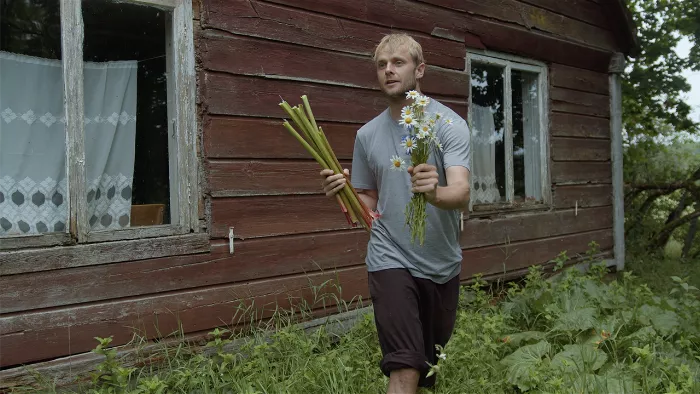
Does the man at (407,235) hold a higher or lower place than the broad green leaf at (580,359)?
higher

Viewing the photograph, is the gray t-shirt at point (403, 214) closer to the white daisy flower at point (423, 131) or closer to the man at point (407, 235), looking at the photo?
the man at point (407, 235)

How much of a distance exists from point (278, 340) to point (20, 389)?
129 cm

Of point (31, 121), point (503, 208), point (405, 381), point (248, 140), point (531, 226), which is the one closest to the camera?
point (405, 381)

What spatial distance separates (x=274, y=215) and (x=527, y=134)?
11.0ft

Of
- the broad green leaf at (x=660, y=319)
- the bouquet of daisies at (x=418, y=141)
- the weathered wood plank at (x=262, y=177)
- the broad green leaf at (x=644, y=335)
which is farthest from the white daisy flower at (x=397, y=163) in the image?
the broad green leaf at (x=660, y=319)

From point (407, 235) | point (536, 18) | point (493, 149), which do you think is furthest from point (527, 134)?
point (407, 235)

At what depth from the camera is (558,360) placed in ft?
11.4

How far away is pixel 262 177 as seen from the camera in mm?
3955

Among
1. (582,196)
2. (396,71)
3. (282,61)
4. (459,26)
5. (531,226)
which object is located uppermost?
(459,26)

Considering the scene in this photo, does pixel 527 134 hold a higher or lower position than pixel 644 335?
higher

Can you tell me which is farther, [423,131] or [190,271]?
[190,271]

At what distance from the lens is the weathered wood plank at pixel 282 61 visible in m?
3.77

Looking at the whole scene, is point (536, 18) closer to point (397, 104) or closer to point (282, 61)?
point (282, 61)

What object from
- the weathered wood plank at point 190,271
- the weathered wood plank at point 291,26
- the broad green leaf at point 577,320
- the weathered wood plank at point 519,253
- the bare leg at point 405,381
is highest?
the weathered wood plank at point 291,26
